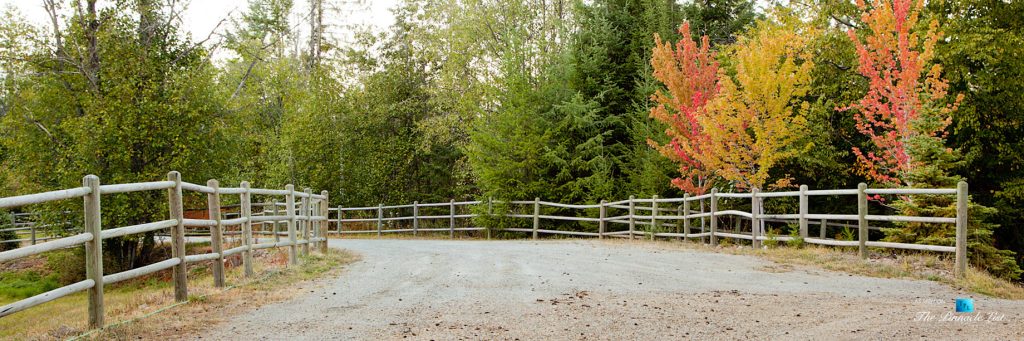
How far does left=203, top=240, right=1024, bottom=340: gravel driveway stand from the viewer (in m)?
5.97

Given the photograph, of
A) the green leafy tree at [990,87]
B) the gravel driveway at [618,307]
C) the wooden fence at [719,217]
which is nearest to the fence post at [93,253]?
the gravel driveway at [618,307]

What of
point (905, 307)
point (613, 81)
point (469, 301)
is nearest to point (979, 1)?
point (613, 81)

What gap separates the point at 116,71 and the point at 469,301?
48.3ft

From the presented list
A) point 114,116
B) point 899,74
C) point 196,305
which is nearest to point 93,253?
point 196,305

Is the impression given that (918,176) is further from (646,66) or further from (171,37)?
(171,37)

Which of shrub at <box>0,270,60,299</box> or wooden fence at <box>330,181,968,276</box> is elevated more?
wooden fence at <box>330,181,968,276</box>

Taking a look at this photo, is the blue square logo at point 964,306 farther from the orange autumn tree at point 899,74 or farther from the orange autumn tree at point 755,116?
the orange autumn tree at point 755,116

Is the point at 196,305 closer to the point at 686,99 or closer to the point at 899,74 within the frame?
the point at 686,99

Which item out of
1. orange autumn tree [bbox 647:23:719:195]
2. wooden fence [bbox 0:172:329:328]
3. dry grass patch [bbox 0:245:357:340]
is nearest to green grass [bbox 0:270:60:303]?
dry grass patch [bbox 0:245:357:340]

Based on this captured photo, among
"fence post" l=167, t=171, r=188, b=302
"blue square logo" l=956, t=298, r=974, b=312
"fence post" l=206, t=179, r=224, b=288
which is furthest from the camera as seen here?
"fence post" l=206, t=179, r=224, b=288

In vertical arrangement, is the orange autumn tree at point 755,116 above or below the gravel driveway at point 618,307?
above

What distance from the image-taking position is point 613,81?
2494 cm

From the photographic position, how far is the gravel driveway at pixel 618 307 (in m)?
5.97

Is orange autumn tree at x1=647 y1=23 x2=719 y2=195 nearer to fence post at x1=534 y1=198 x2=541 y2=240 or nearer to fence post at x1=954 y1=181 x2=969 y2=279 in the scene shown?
fence post at x1=534 y1=198 x2=541 y2=240
